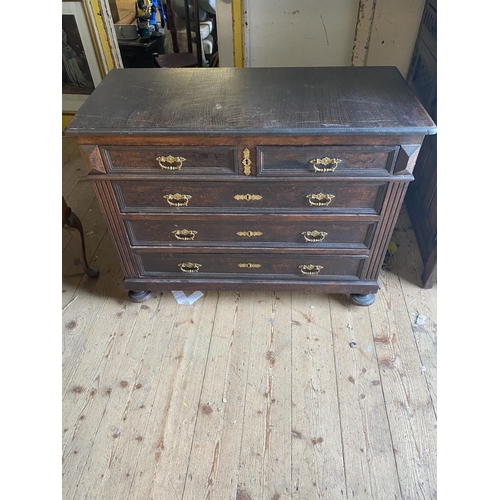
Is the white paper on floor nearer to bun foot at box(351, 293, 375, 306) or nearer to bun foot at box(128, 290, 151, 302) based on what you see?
bun foot at box(128, 290, 151, 302)

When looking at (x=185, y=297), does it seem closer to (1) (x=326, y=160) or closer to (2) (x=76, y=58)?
(1) (x=326, y=160)

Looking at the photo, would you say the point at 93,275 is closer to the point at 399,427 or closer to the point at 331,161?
the point at 331,161

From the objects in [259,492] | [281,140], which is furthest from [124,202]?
[259,492]

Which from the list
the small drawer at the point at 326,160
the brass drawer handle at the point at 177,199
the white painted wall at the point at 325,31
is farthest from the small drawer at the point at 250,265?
the white painted wall at the point at 325,31

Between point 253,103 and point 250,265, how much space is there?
63cm

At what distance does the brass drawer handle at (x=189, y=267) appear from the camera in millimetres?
1564

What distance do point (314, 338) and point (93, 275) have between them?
1.10m

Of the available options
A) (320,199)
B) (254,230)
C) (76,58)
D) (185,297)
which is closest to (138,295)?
(185,297)

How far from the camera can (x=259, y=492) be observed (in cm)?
117

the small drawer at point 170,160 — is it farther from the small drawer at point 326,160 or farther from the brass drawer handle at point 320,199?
the brass drawer handle at point 320,199

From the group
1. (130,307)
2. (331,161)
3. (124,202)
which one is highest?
(331,161)

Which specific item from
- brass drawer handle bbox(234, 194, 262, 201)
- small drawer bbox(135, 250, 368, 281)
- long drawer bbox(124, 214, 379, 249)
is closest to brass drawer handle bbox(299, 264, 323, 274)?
small drawer bbox(135, 250, 368, 281)

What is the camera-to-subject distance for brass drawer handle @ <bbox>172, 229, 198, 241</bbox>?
145cm

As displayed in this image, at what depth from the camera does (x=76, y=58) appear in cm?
248
